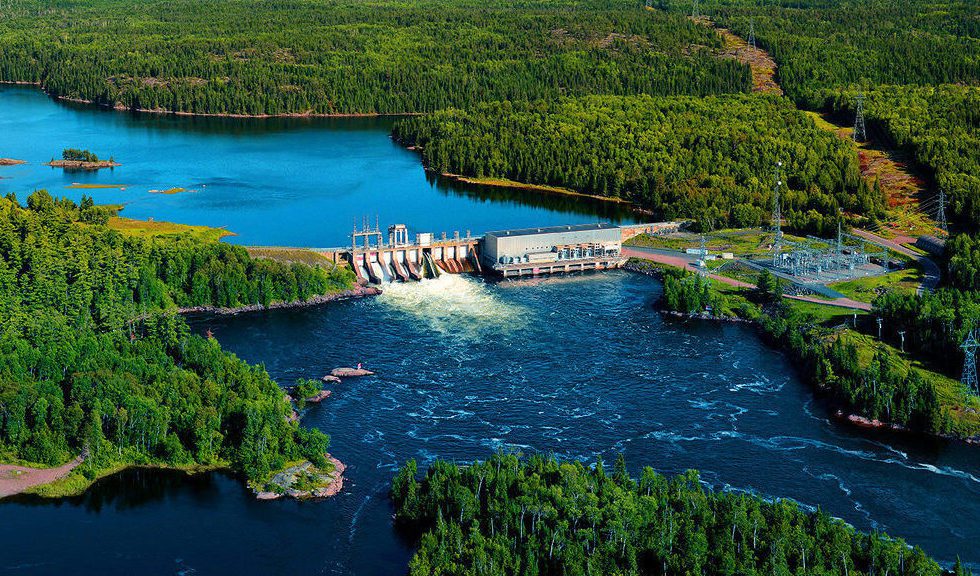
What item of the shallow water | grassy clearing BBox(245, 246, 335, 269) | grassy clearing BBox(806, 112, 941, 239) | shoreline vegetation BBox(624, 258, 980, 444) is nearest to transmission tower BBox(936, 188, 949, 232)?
grassy clearing BBox(806, 112, 941, 239)

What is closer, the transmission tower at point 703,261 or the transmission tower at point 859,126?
the transmission tower at point 703,261

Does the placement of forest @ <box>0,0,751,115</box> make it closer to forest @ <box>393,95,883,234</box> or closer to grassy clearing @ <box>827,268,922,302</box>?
forest @ <box>393,95,883,234</box>

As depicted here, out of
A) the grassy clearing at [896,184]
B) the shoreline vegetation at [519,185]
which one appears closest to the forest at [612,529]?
the grassy clearing at [896,184]

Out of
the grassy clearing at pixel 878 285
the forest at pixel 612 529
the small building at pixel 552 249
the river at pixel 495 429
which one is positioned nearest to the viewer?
the forest at pixel 612 529

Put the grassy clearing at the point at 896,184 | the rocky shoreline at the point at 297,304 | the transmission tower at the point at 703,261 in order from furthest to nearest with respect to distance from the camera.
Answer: the grassy clearing at the point at 896,184, the transmission tower at the point at 703,261, the rocky shoreline at the point at 297,304

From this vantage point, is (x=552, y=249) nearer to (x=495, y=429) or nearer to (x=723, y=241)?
(x=723, y=241)

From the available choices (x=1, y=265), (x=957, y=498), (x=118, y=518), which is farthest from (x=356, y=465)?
(x=1, y=265)

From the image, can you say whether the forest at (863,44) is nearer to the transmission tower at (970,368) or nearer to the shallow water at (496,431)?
the shallow water at (496,431)
